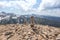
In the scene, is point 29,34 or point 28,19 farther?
point 28,19

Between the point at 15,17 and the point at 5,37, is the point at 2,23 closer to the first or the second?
the point at 15,17

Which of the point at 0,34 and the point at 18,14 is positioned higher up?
the point at 18,14

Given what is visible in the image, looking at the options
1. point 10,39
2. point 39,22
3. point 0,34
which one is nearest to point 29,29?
point 10,39

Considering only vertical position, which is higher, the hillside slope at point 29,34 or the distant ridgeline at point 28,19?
the distant ridgeline at point 28,19

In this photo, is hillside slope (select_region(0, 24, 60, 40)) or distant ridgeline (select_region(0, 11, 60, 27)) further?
distant ridgeline (select_region(0, 11, 60, 27))

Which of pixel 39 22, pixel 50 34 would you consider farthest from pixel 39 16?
pixel 50 34

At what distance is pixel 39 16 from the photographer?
9117 millimetres

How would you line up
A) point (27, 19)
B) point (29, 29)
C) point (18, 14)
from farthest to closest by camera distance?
point (18, 14)
point (27, 19)
point (29, 29)

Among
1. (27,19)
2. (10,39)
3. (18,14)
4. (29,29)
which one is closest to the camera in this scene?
(10,39)

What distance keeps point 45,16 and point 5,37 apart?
3.24m

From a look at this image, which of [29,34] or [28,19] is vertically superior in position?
[28,19]

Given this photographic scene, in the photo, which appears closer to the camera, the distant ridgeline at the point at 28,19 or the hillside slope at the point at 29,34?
the hillside slope at the point at 29,34

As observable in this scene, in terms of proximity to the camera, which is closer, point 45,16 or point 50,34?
point 50,34

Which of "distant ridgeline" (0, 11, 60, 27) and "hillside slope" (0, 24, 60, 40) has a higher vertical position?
"distant ridgeline" (0, 11, 60, 27)
